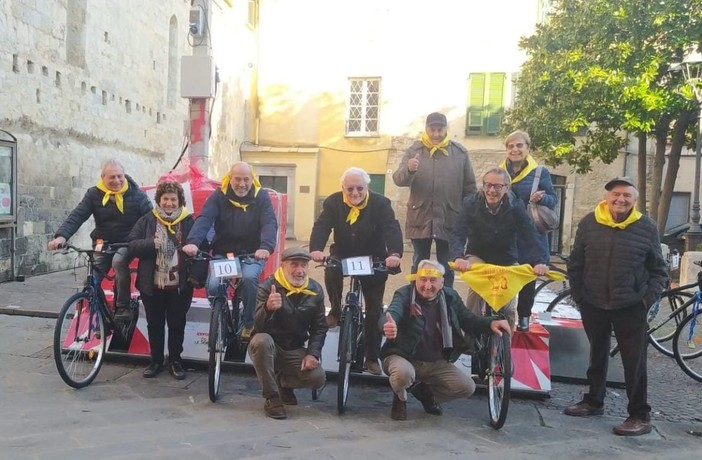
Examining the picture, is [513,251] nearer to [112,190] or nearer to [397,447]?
[397,447]

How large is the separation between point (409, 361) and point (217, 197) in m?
2.03

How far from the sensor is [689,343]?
5.99 meters

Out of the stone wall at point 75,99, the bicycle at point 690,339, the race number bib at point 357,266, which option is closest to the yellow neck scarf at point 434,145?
the race number bib at point 357,266

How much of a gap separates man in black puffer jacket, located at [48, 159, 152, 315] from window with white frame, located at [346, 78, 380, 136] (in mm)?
14664

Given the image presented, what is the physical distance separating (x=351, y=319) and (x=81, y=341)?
220 cm

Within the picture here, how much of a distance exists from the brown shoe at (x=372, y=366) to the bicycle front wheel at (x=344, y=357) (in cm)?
33

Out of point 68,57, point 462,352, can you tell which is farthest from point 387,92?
point 462,352

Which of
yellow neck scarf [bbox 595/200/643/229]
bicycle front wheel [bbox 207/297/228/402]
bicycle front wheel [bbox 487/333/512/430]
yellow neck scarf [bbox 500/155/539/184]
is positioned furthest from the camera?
yellow neck scarf [bbox 500/155/539/184]

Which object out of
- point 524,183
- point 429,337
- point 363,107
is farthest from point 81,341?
point 363,107

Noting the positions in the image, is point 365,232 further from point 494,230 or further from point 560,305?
point 560,305

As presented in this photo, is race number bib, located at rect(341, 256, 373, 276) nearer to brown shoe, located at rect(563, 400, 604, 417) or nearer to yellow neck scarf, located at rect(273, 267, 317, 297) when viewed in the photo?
yellow neck scarf, located at rect(273, 267, 317, 297)

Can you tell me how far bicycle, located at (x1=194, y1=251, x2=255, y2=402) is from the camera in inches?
184

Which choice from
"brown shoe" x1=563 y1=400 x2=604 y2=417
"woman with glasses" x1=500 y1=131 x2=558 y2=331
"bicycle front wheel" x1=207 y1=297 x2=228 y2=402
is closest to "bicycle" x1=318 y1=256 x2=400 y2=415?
"bicycle front wheel" x1=207 y1=297 x2=228 y2=402

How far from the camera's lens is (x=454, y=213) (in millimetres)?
5762
